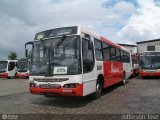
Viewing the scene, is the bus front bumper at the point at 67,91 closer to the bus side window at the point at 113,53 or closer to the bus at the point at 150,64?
the bus side window at the point at 113,53

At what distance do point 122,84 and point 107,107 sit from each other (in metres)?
9.42

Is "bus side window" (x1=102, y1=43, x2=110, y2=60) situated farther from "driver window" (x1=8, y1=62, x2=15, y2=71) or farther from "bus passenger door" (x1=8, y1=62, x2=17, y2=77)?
"driver window" (x1=8, y1=62, x2=15, y2=71)

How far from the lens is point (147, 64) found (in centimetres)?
2505

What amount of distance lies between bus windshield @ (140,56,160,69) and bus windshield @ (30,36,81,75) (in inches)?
628

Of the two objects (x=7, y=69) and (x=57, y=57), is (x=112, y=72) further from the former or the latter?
(x=7, y=69)

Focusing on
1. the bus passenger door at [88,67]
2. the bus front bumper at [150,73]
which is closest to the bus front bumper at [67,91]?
the bus passenger door at [88,67]

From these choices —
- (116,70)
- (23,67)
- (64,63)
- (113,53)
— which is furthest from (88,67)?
(23,67)

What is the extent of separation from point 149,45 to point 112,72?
121 feet

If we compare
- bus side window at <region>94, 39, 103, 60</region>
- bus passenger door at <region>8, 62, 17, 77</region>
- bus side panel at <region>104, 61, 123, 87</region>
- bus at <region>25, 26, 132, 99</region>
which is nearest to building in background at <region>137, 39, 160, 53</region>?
bus passenger door at <region>8, 62, 17, 77</region>

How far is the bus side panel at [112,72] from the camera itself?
1369 cm

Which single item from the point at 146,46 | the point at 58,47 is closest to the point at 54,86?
the point at 58,47

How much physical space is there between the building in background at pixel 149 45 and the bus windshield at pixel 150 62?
2483 centimetres

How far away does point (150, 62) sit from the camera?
25.0m

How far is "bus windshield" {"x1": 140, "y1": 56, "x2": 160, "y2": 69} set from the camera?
2473 cm
